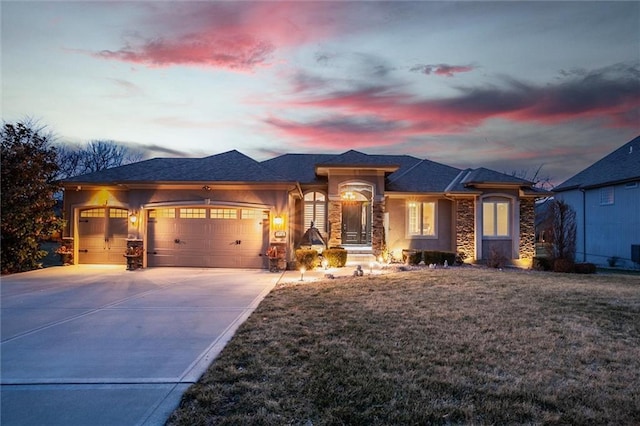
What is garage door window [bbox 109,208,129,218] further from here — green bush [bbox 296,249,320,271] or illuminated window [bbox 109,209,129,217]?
green bush [bbox 296,249,320,271]

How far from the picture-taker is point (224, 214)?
14094mm

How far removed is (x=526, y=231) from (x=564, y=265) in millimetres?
2585

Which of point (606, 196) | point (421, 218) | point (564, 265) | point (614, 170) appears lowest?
point (564, 265)

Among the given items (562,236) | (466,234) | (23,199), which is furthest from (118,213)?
(562,236)

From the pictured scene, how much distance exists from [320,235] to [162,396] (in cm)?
1357

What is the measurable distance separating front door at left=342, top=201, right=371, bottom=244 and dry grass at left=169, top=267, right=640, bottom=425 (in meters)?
12.0

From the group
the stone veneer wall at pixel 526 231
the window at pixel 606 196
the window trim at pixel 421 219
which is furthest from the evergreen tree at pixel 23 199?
the window at pixel 606 196

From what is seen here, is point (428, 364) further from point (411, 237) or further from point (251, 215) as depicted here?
point (411, 237)

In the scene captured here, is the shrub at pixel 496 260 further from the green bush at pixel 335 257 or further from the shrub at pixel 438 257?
the green bush at pixel 335 257

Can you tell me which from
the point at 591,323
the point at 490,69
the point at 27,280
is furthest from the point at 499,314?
the point at 27,280

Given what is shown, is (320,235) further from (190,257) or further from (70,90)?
(70,90)

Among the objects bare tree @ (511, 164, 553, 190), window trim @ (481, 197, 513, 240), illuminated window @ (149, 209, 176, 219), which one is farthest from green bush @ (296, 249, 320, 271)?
bare tree @ (511, 164, 553, 190)

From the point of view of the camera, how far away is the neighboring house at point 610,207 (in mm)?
17516

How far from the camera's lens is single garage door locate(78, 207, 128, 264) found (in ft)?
48.6
